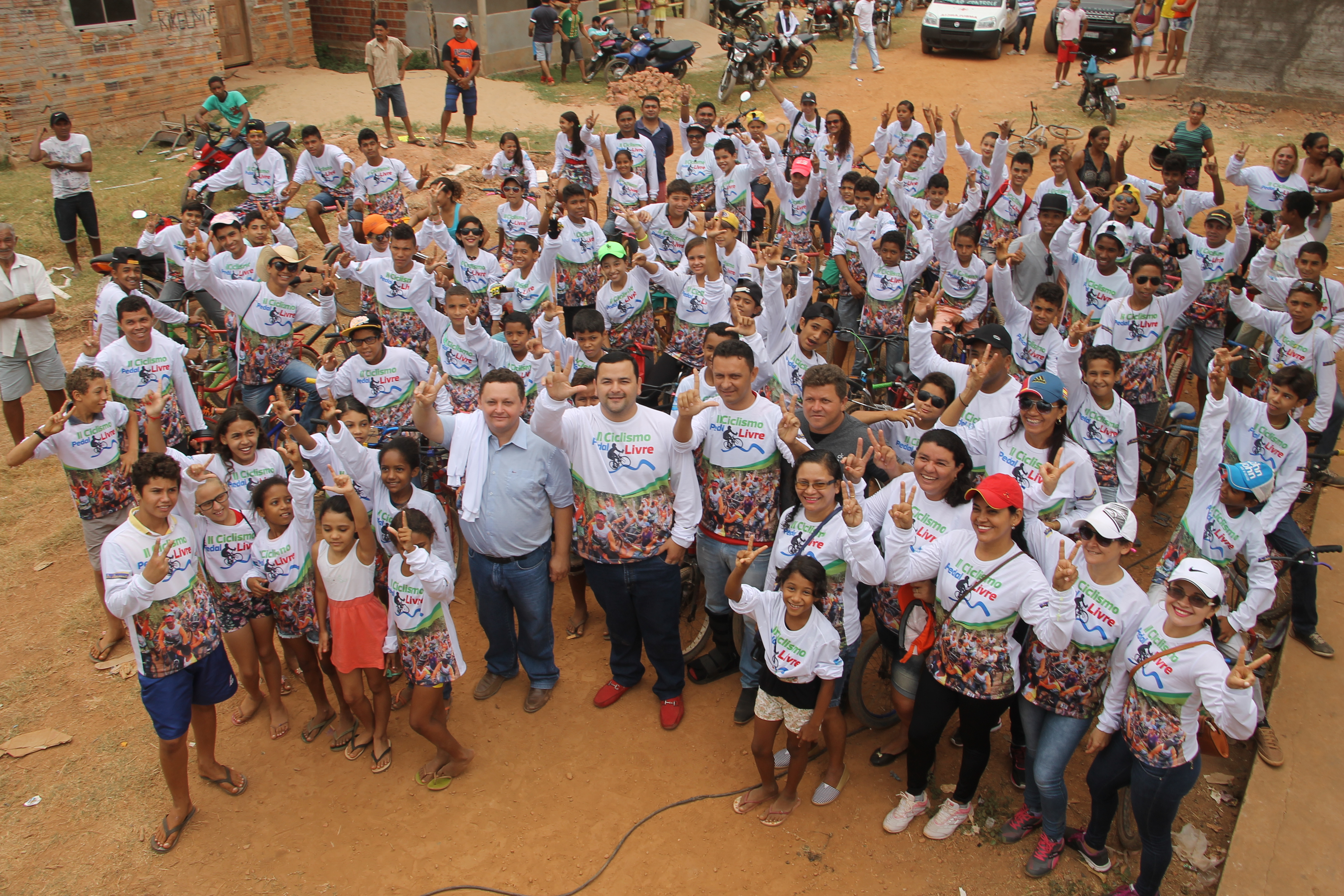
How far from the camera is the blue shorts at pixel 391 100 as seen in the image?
15078mm

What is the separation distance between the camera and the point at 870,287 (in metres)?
7.79

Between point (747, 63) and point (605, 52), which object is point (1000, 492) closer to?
point (747, 63)

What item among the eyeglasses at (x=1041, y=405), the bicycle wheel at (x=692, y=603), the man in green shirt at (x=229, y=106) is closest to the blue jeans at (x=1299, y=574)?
the eyeglasses at (x=1041, y=405)

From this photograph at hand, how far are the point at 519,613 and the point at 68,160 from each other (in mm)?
9345

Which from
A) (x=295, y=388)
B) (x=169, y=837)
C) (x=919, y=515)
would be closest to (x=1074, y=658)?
(x=919, y=515)

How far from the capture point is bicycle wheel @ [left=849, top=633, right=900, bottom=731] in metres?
5.24

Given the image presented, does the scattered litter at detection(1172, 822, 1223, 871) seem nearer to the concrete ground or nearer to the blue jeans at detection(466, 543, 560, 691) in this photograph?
the concrete ground

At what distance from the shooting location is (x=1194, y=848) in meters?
4.67

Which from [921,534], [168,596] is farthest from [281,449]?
[921,534]

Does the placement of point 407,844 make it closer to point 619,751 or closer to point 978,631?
point 619,751

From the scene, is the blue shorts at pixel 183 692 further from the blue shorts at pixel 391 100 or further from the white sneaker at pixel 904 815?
the blue shorts at pixel 391 100

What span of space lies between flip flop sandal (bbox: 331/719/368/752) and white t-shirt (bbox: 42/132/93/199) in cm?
885

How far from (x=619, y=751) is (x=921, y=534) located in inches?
86.8

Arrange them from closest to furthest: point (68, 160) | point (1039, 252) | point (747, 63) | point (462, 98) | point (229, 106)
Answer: point (1039, 252)
point (68, 160)
point (229, 106)
point (462, 98)
point (747, 63)
